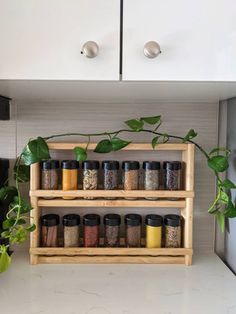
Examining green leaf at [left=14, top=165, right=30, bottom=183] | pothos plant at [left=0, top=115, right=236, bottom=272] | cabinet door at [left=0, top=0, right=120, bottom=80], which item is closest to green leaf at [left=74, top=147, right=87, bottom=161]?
pothos plant at [left=0, top=115, right=236, bottom=272]

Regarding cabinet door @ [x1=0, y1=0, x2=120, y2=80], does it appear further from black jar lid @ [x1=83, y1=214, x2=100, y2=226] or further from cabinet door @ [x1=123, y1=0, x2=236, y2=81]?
black jar lid @ [x1=83, y1=214, x2=100, y2=226]

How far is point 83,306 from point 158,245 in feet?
1.16

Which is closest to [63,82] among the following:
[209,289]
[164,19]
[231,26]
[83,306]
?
[164,19]

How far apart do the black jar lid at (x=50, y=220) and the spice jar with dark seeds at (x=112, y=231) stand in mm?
165

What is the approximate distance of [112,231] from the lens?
1.08 meters

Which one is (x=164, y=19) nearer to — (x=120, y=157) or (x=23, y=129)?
(x=120, y=157)

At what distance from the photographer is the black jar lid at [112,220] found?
1.08m

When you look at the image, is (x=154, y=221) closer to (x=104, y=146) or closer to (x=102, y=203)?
(x=102, y=203)

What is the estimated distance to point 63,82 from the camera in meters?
0.77

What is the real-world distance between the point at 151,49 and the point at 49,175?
1.79 ft

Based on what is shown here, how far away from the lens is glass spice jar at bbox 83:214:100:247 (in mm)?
1073

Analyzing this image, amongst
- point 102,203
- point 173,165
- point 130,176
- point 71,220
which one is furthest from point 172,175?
point 71,220

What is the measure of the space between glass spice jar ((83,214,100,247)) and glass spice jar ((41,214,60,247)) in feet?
0.33

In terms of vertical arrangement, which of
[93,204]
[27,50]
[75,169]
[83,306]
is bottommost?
[83,306]
